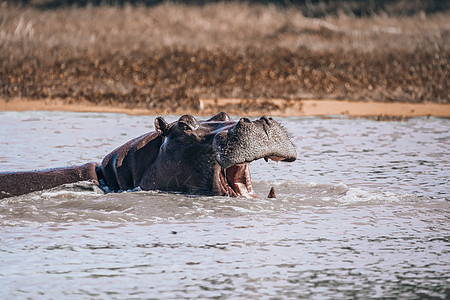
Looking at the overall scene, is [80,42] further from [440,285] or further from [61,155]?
[440,285]

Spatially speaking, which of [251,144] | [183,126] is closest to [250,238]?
[251,144]

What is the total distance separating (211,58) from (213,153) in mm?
12789

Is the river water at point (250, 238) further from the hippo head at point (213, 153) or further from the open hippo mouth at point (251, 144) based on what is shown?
the open hippo mouth at point (251, 144)

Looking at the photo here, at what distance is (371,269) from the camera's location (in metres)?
4.75

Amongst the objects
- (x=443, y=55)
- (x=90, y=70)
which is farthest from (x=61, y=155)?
(x=443, y=55)

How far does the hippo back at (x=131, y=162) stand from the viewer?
21.1ft

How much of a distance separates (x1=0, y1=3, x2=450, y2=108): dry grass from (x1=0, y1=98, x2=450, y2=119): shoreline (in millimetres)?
293

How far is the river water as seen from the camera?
4.42m

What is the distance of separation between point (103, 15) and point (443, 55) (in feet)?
34.9

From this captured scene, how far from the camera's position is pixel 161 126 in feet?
20.5

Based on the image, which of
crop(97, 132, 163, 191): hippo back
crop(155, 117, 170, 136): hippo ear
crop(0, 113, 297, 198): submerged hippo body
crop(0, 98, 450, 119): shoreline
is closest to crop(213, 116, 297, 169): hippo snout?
crop(0, 113, 297, 198): submerged hippo body

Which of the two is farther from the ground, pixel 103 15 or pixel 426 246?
pixel 103 15

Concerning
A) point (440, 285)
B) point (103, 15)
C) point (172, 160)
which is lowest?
point (440, 285)

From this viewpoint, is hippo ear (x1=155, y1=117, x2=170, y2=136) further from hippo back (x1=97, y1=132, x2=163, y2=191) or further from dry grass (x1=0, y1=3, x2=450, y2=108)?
dry grass (x1=0, y1=3, x2=450, y2=108)
